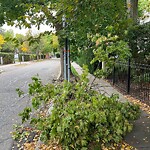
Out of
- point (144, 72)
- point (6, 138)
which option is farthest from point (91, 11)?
point (144, 72)

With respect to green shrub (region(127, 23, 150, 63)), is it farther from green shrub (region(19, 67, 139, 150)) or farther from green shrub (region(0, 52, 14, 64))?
green shrub (region(0, 52, 14, 64))

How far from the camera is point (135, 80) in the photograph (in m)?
7.71

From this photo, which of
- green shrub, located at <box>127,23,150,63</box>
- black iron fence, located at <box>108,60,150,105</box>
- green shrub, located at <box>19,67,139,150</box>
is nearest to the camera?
green shrub, located at <box>19,67,139,150</box>

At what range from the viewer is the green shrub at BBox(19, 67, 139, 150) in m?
3.33

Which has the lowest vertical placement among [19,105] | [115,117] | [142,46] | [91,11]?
[19,105]

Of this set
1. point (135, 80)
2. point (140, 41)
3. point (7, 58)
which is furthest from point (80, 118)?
point (7, 58)

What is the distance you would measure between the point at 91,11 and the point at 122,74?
18.0 ft

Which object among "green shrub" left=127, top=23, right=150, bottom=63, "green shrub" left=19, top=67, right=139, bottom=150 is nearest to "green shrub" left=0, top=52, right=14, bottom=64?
"green shrub" left=127, top=23, right=150, bottom=63

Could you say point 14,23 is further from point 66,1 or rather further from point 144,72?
point 144,72

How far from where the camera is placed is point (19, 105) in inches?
289

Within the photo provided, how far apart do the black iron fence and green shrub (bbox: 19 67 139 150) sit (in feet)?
9.63

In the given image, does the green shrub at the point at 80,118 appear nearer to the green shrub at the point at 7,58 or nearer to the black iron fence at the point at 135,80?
the black iron fence at the point at 135,80

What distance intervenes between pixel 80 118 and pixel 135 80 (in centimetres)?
473

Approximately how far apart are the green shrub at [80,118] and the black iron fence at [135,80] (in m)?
2.94
